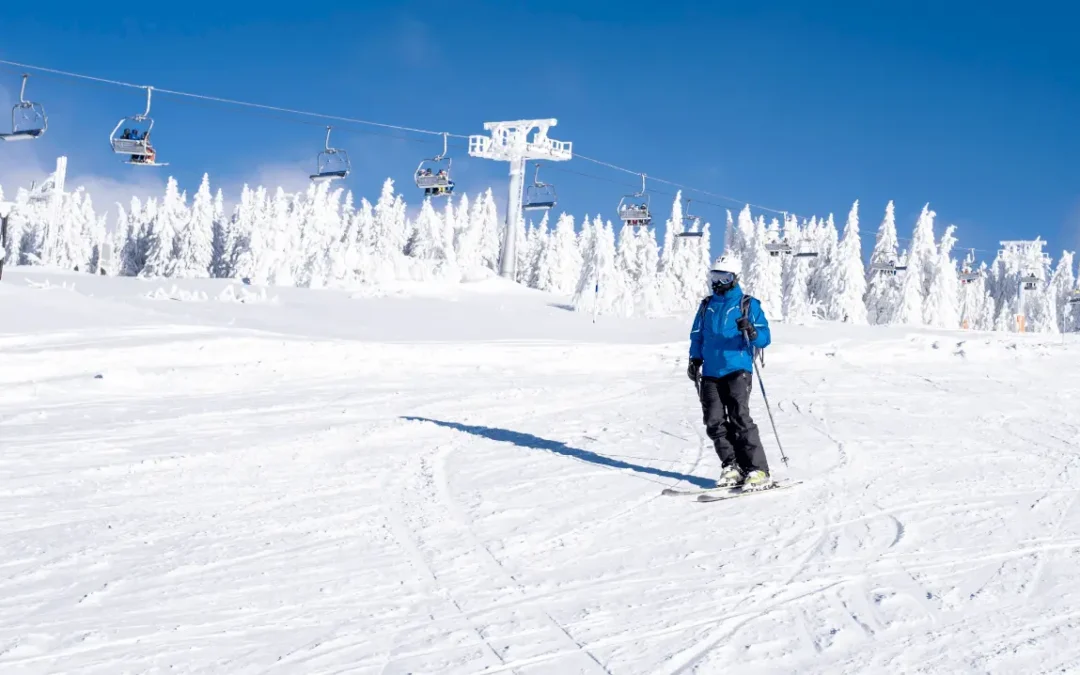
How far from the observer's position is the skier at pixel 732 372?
6.93 metres

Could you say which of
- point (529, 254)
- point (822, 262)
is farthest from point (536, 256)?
point (822, 262)

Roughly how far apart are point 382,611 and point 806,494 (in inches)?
148

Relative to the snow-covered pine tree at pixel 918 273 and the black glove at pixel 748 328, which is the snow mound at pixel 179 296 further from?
the snow-covered pine tree at pixel 918 273

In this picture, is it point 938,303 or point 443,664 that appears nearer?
point 443,664

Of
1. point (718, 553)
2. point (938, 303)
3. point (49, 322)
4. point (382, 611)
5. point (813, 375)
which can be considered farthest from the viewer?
point (938, 303)

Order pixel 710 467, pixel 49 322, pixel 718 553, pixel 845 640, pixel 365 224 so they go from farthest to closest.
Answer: pixel 365 224 < pixel 49 322 < pixel 710 467 < pixel 718 553 < pixel 845 640

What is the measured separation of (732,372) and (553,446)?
285 cm

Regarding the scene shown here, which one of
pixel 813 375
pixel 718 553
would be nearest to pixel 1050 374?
pixel 813 375

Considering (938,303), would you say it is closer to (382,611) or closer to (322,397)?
(322,397)

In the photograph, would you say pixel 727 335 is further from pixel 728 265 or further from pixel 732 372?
pixel 728 265

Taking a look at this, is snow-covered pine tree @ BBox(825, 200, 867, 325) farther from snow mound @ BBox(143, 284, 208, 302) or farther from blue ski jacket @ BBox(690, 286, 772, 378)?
blue ski jacket @ BBox(690, 286, 772, 378)

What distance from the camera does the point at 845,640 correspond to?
3895 mm

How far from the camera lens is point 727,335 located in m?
7.00

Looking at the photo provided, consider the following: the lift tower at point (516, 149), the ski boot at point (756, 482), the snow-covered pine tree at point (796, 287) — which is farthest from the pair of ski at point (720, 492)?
the snow-covered pine tree at point (796, 287)
